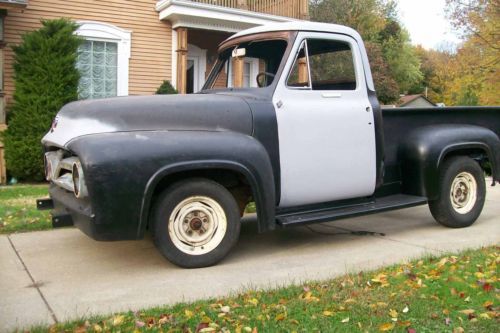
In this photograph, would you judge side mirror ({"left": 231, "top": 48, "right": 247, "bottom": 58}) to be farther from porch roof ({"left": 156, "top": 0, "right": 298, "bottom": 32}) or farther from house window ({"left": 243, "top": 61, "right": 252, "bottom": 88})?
porch roof ({"left": 156, "top": 0, "right": 298, "bottom": 32})

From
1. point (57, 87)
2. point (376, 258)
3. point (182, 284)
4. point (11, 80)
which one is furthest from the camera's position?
point (11, 80)

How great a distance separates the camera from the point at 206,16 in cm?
1340

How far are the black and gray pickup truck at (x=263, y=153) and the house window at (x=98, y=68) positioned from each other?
747 centimetres

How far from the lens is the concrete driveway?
3850mm

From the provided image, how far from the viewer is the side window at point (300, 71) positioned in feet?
17.1

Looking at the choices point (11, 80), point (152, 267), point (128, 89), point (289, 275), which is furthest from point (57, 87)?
point (289, 275)

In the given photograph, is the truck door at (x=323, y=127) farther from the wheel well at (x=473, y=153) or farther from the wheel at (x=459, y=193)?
the wheel well at (x=473, y=153)

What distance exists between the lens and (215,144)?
4.47m

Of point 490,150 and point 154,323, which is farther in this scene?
point 490,150

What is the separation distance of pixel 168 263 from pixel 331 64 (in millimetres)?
2875

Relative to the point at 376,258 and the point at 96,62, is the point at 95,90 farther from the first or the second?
the point at 376,258

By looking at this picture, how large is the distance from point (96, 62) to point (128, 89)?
1005mm

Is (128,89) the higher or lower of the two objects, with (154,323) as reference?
higher

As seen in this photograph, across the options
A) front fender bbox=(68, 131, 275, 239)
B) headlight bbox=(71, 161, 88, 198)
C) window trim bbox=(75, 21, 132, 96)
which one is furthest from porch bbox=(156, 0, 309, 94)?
headlight bbox=(71, 161, 88, 198)
